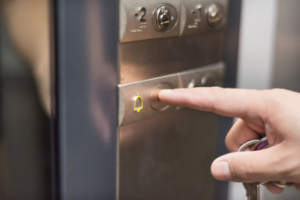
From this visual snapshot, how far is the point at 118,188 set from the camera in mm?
602

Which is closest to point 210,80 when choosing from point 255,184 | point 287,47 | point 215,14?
point 215,14

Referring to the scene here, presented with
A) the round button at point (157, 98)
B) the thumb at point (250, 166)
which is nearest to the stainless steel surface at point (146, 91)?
the round button at point (157, 98)

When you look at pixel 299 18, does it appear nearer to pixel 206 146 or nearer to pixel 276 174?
pixel 206 146

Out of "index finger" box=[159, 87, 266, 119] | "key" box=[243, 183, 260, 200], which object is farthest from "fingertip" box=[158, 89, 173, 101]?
"key" box=[243, 183, 260, 200]

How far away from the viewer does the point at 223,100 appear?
1.86 feet

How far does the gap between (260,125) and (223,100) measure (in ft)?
0.27

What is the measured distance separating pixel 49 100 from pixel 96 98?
0.24 ft

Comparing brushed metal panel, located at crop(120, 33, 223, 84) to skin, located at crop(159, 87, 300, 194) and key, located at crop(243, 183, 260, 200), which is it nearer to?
skin, located at crop(159, 87, 300, 194)

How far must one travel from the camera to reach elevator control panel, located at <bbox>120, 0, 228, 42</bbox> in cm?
54

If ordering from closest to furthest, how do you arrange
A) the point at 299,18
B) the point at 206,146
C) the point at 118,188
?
1. the point at 118,188
2. the point at 206,146
3. the point at 299,18

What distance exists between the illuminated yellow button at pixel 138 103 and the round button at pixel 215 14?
0.24 meters

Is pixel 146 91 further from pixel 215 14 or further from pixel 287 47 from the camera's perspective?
pixel 287 47

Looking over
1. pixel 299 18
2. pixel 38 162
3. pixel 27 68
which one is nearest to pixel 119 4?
pixel 27 68

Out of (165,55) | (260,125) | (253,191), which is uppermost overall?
(165,55)
